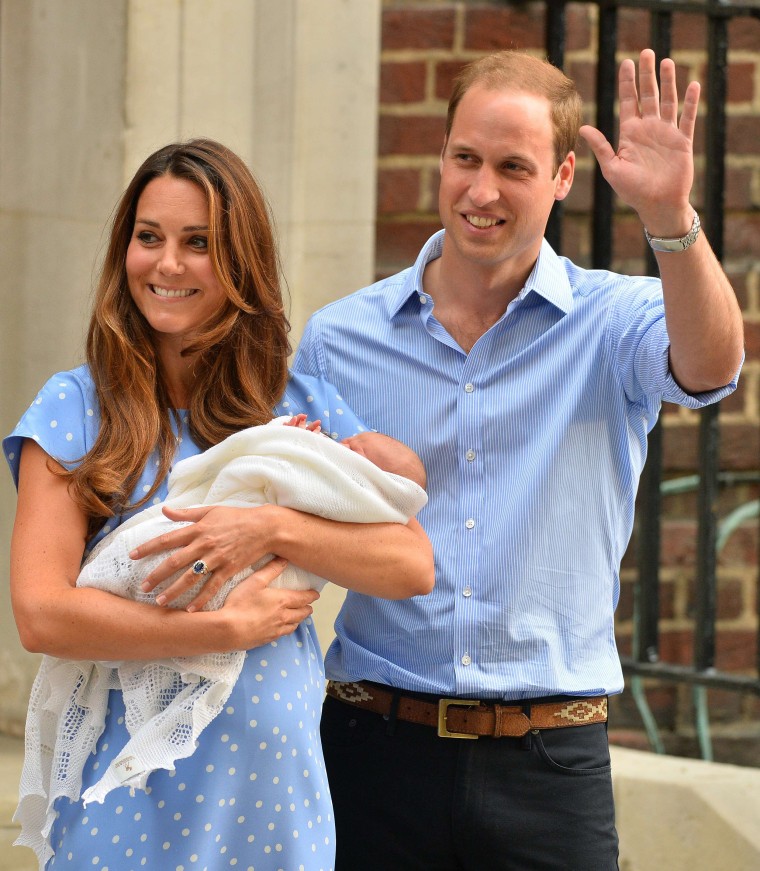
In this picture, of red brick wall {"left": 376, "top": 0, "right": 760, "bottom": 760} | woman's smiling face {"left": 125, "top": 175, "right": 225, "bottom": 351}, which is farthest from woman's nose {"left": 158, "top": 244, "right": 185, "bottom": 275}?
red brick wall {"left": 376, "top": 0, "right": 760, "bottom": 760}

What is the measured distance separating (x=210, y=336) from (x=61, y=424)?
271 millimetres

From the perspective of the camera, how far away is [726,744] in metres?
3.44

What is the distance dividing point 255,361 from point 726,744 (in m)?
1.93

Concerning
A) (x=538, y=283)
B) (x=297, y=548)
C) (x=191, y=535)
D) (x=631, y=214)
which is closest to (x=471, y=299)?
(x=538, y=283)

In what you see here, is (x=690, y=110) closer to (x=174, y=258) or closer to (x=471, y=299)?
(x=471, y=299)

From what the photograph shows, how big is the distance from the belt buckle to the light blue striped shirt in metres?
0.02

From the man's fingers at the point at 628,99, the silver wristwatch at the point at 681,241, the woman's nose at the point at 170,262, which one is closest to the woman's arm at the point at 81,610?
the woman's nose at the point at 170,262

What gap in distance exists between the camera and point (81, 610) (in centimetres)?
179

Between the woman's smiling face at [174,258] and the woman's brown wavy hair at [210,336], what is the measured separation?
0.8 inches

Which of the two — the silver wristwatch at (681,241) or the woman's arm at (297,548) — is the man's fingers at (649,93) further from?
the woman's arm at (297,548)

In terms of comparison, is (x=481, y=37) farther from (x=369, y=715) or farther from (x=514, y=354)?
(x=369, y=715)

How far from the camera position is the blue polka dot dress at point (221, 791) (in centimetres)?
182

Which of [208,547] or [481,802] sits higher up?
[208,547]

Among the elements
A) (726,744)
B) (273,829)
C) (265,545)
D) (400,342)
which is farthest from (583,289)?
(726,744)
